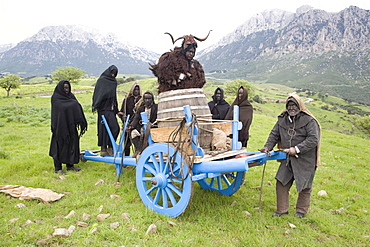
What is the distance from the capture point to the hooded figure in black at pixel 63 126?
6609 millimetres

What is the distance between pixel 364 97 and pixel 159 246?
155 m

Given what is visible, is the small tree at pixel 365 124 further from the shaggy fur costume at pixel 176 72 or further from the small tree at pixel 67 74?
the small tree at pixel 67 74

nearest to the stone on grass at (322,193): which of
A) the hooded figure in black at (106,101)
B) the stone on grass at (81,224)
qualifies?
the stone on grass at (81,224)

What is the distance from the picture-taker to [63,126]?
663 centimetres

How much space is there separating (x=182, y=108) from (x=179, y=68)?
2.34 feet

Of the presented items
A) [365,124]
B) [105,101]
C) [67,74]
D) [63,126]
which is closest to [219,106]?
[105,101]

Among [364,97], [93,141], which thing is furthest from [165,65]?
[364,97]

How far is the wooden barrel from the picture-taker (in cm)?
450

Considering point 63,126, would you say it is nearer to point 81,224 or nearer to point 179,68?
point 81,224

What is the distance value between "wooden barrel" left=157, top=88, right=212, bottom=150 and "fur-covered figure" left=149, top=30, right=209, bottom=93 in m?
0.14

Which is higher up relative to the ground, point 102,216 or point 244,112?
point 244,112

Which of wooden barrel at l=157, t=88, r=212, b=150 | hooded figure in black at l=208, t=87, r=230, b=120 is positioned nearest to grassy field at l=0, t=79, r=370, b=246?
wooden barrel at l=157, t=88, r=212, b=150

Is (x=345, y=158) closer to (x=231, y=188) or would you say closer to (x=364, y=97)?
(x=231, y=188)

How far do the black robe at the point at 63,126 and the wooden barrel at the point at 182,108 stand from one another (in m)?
3.25
